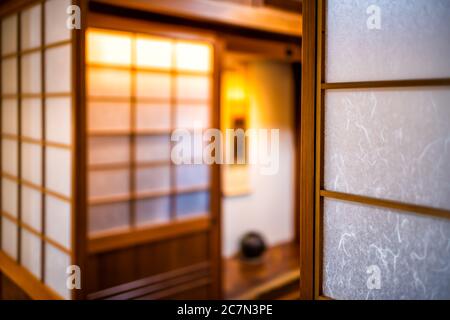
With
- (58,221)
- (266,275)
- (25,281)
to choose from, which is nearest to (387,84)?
(58,221)

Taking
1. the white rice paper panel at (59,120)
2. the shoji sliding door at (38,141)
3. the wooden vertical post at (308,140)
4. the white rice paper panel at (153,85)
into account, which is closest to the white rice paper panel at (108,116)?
the white rice paper panel at (153,85)

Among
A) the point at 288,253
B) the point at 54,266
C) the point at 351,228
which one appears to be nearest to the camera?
A: the point at 351,228

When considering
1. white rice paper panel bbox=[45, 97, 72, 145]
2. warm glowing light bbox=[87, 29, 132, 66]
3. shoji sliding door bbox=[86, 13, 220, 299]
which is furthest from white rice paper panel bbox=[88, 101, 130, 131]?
white rice paper panel bbox=[45, 97, 72, 145]

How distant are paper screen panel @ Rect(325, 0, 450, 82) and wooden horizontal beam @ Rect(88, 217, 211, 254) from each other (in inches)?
89.6

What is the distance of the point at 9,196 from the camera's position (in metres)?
3.14

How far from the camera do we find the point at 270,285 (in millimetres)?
3883

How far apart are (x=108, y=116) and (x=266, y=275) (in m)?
2.32

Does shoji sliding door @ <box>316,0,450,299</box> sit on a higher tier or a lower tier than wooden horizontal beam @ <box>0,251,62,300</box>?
higher

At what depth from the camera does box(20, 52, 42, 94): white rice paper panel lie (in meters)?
2.62

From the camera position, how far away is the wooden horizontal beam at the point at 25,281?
8.18ft

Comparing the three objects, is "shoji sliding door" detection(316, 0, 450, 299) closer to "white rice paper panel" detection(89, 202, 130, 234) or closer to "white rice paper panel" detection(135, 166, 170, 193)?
"white rice paper panel" detection(89, 202, 130, 234)

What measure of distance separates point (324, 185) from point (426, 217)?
0.36 meters
